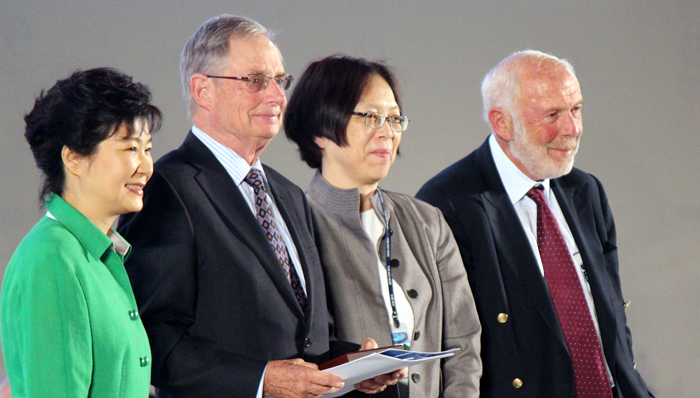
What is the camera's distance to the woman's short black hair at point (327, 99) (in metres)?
2.63

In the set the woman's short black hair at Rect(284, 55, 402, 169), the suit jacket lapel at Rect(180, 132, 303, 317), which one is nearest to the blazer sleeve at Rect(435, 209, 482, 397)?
the woman's short black hair at Rect(284, 55, 402, 169)

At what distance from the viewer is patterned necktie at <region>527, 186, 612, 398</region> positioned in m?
2.84

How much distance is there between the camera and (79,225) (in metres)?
1.68

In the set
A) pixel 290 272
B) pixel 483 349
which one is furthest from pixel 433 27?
pixel 290 272

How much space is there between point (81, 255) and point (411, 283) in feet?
4.09

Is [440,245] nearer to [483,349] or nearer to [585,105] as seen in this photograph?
[483,349]

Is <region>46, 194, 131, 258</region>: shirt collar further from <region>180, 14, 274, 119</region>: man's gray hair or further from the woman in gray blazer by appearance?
the woman in gray blazer

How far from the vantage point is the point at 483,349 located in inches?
109

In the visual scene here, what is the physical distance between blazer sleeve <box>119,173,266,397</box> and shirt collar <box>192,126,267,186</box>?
1.00 ft

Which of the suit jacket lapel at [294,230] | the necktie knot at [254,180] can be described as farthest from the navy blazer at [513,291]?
the necktie knot at [254,180]

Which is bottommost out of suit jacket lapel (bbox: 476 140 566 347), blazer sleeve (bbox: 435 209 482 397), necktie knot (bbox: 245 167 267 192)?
blazer sleeve (bbox: 435 209 482 397)

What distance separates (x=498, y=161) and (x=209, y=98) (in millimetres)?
1406

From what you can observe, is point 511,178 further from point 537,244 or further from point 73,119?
point 73,119

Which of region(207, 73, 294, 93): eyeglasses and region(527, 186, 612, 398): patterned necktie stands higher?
region(207, 73, 294, 93): eyeglasses
